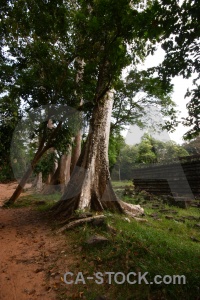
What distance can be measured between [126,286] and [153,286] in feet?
1.43

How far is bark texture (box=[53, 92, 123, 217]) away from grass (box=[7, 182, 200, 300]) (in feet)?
3.88

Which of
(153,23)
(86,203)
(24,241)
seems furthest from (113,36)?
(24,241)

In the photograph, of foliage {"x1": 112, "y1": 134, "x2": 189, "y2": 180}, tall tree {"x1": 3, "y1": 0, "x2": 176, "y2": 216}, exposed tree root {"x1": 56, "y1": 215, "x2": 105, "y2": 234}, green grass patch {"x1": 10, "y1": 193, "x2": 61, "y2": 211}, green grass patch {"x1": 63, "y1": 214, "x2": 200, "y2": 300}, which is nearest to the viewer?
green grass patch {"x1": 63, "y1": 214, "x2": 200, "y2": 300}

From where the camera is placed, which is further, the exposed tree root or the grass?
the exposed tree root

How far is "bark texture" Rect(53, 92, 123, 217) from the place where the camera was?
6.75 meters

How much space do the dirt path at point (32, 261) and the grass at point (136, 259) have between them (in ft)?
0.82

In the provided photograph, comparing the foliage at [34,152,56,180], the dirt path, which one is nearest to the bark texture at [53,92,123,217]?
the dirt path

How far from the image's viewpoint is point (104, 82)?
7.42 metres

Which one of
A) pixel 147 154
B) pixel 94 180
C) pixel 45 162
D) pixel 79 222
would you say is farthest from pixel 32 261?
pixel 147 154

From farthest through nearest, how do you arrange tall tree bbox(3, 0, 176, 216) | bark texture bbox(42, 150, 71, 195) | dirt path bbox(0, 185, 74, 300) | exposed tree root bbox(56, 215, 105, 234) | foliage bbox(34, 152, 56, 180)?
bark texture bbox(42, 150, 71, 195)
foliage bbox(34, 152, 56, 180)
tall tree bbox(3, 0, 176, 216)
exposed tree root bbox(56, 215, 105, 234)
dirt path bbox(0, 185, 74, 300)

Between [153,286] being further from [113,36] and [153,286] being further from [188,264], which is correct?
[113,36]

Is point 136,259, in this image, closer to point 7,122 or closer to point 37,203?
point 7,122

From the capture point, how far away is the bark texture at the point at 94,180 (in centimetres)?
675

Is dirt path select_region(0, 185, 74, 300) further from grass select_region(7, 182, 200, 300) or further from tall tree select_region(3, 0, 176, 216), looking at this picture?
tall tree select_region(3, 0, 176, 216)
